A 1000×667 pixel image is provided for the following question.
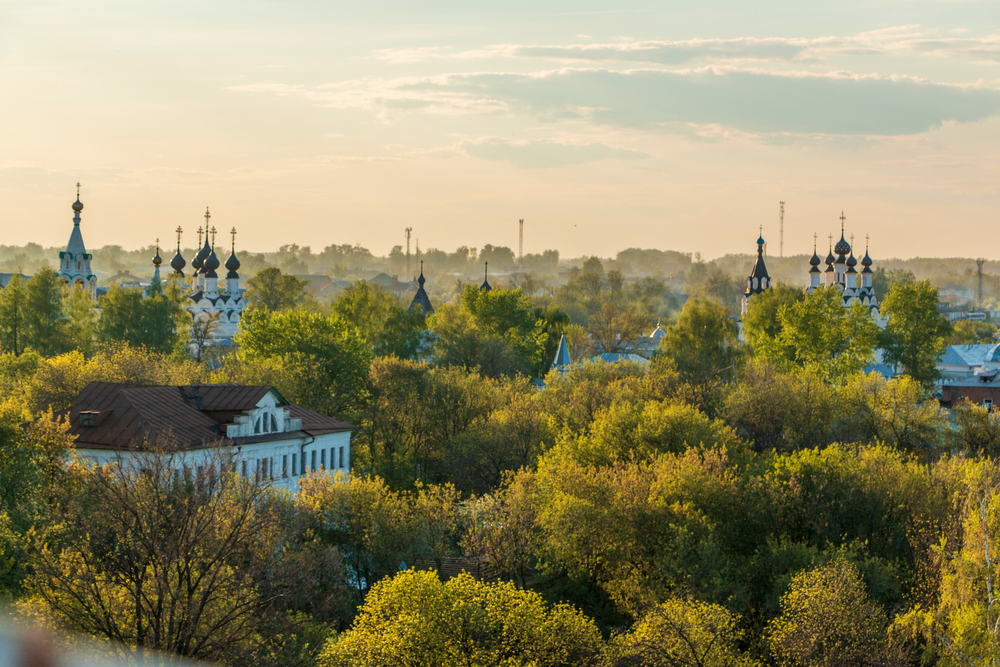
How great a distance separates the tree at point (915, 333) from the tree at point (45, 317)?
45133 millimetres

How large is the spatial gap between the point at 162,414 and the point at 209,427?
5.25 feet

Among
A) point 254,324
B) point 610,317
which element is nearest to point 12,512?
point 254,324

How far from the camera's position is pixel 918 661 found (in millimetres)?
27812

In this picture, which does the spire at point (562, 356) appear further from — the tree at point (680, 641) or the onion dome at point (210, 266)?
the tree at point (680, 641)

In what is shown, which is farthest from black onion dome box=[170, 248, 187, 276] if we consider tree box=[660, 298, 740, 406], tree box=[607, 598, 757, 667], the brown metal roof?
tree box=[607, 598, 757, 667]

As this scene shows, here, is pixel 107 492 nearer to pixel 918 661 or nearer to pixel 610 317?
pixel 918 661

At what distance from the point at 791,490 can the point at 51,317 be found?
151ft

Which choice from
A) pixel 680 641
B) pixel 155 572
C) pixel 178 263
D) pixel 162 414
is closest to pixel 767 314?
pixel 162 414

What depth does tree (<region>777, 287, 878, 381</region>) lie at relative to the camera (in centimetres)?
6069

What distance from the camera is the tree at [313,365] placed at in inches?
1957

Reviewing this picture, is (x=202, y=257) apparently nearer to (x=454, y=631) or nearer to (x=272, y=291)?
(x=272, y=291)

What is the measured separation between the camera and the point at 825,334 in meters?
60.7

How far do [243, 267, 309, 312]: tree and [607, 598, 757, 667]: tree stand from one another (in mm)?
71159

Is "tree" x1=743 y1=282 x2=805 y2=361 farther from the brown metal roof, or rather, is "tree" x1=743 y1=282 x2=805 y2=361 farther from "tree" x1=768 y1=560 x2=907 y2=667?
"tree" x1=768 y1=560 x2=907 y2=667
